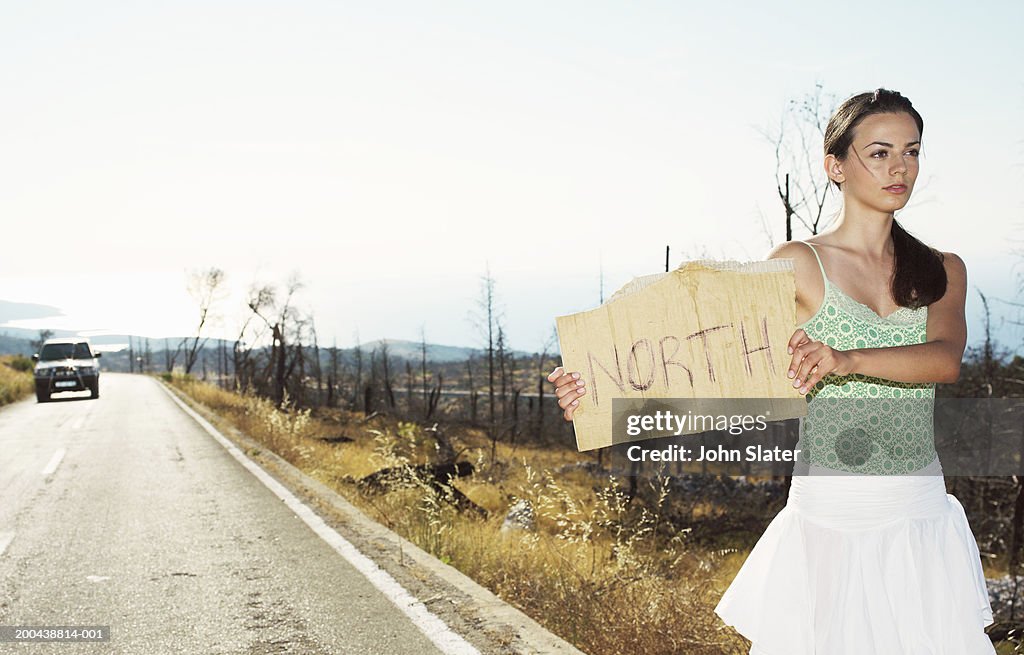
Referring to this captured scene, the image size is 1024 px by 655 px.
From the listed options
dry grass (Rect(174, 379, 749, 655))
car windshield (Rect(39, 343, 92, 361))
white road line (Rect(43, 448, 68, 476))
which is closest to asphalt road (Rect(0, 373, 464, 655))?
white road line (Rect(43, 448, 68, 476))

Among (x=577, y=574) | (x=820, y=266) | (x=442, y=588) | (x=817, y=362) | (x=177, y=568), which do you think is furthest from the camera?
(x=177, y=568)

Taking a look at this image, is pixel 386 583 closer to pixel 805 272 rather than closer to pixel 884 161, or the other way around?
pixel 805 272

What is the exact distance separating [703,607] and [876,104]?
4.73 metres

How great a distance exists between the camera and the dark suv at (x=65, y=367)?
31906mm

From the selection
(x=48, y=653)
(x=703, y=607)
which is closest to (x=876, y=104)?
(x=703, y=607)

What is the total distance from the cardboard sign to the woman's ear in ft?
0.95

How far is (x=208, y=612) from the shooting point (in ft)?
20.2

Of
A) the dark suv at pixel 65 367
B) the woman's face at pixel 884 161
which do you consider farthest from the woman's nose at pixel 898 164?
the dark suv at pixel 65 367

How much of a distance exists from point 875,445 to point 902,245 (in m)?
0.42

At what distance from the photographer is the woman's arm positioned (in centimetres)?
167

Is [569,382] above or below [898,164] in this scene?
below

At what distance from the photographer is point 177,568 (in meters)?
7.43

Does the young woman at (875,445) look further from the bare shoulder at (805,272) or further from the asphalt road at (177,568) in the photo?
the asphalt road at (177,568)

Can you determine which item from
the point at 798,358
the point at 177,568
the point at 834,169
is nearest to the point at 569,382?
the point at 798,358
